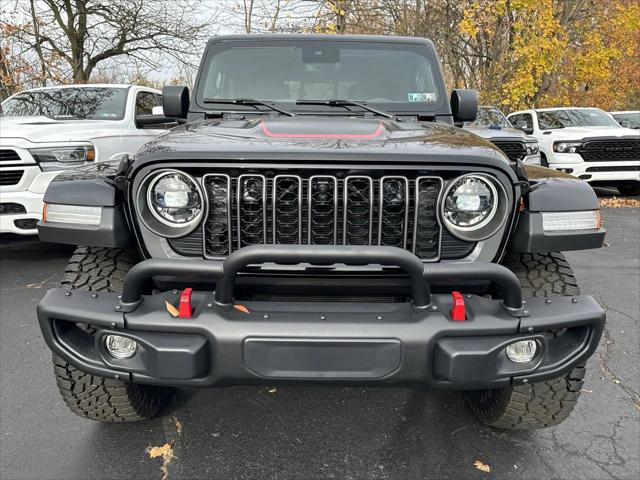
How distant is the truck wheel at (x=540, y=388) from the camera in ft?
6.43

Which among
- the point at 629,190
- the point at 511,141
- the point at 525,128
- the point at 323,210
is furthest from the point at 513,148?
the point at 323,210

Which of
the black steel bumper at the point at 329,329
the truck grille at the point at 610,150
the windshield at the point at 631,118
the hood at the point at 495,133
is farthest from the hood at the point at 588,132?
the black steel bumper at the point at 329,329

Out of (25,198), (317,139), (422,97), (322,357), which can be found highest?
(422,97)

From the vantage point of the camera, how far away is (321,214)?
1835 millimetres

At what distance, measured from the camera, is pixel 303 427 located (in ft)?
7.82

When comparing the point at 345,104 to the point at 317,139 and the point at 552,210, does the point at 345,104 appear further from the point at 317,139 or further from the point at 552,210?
the point at 552,210

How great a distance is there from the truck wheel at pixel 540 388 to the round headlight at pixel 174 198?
4.26 ft

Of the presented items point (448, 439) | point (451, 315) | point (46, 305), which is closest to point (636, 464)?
point (448, 439)

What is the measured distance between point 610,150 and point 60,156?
885cm

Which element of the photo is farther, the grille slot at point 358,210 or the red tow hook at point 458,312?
the grille slot at point 358,210

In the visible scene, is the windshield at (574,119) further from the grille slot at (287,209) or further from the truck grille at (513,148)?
the grille slot at (287,209)

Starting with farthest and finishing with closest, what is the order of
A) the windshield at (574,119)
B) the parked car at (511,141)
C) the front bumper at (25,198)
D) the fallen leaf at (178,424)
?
the windshield at (574,119), the parked car at (511,141), the front bumper at (25,198), the fallen leaf at (178,424)

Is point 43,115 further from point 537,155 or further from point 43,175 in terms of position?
point 537,155

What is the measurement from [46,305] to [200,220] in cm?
61
